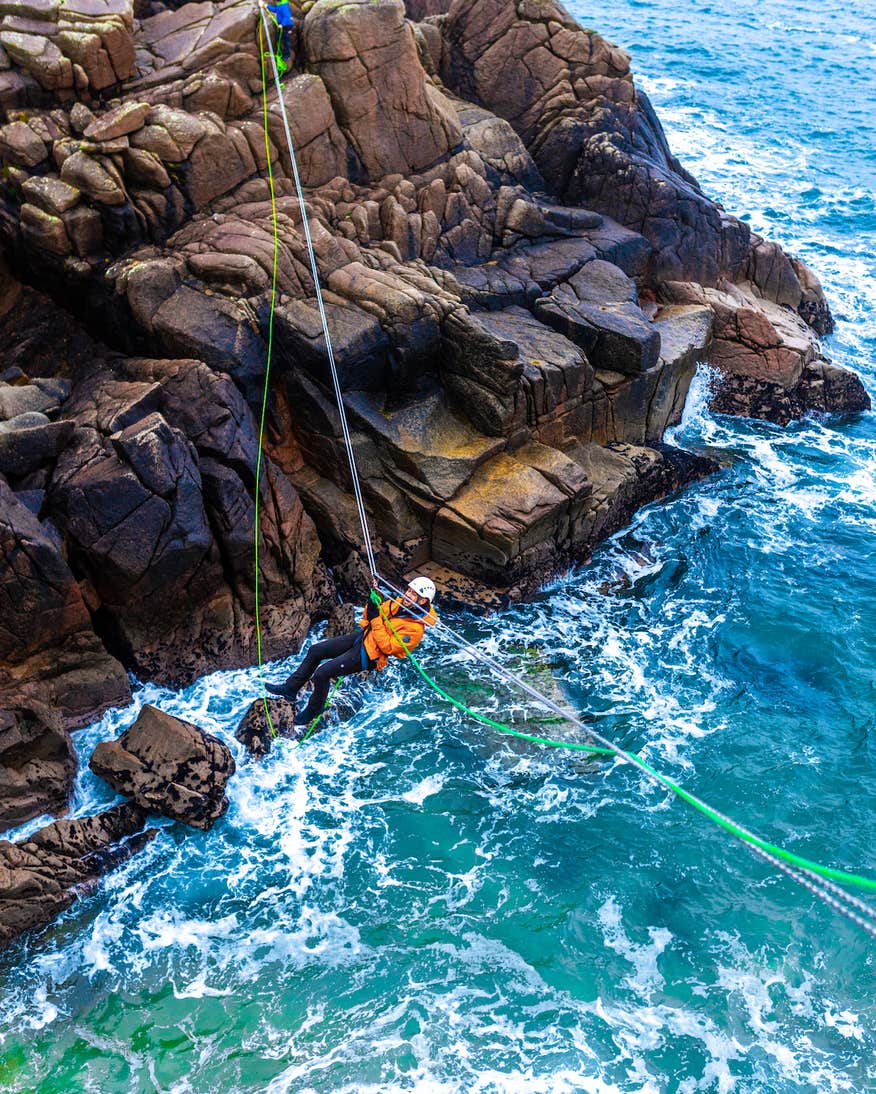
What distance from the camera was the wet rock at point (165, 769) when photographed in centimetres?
1526

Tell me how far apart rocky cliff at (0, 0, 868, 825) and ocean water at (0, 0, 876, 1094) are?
5.17 ft

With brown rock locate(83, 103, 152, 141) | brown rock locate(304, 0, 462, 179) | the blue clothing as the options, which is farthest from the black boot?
the blue clothing

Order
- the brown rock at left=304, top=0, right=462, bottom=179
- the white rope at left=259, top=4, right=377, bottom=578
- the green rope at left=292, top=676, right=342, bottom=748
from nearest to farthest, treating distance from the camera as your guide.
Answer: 1. the green rope at left=292, top=676, right=342, bottom=748
2. the white rope at left=259, top=4, right=377, bottom=578
3. the brown rock at left=304, top=0, right=462, bottom=179

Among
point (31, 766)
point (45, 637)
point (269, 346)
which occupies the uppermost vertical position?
point (269, 346)

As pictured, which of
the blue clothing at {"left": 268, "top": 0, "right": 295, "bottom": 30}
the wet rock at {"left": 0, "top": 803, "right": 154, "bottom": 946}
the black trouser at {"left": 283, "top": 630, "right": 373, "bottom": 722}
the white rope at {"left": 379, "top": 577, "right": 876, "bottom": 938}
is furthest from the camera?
the blue clothing at {"left": 268, "top": 0, "right": 295, "bottom": 30}

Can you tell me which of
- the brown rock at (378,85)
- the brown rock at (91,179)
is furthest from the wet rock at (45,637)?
the brown rock at (378,85)

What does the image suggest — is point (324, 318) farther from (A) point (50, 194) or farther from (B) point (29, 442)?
(A) point (50, 194)

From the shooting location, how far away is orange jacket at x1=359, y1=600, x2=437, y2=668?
15.0 m

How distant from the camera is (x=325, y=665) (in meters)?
15.8

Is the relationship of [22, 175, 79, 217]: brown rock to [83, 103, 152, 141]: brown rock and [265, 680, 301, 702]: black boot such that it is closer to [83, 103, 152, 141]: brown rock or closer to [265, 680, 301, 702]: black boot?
[83, 103, 152, 141]: brown rock

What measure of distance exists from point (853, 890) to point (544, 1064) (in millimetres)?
5673

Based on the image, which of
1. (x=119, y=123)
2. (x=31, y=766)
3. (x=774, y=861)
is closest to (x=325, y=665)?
(x=31, y=766)

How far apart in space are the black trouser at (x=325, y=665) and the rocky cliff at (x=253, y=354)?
1959 millimetres

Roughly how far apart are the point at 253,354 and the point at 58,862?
975cm
